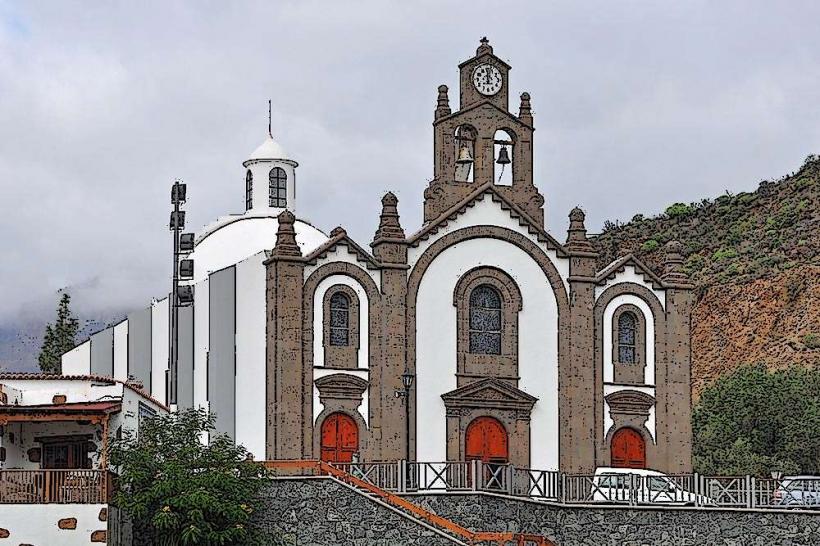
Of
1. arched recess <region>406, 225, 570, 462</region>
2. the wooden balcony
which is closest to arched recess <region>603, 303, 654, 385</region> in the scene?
arched recess <region>406, 225, 570, 462</region>

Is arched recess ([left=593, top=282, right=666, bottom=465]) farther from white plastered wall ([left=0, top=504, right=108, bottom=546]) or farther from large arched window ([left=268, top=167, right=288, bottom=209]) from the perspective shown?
white plastered wall ([left=0, top=504, right=108, bottom=546])

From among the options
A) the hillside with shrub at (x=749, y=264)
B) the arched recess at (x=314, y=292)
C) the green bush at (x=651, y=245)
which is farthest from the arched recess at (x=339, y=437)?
the green bush at (x=651, y=245)

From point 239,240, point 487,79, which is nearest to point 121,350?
point 239,240

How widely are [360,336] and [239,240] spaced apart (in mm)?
10153

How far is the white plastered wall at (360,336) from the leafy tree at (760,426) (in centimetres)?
2294

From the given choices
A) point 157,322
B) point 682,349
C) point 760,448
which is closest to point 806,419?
point 760,448

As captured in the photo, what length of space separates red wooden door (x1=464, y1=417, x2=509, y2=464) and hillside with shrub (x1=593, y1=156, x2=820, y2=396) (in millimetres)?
40363

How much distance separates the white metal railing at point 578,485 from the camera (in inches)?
1869

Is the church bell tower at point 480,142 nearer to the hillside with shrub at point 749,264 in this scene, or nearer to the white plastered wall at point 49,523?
the white plastered wall at point 49,523

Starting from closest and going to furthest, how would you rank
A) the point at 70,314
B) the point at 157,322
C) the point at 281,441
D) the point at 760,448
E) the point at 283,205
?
the point at 281,441
the point at 157,322
the point at 283,205
the point at 760,448
the point at 70,314

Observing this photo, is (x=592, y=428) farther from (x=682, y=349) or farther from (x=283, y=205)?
(x=283, y=205)

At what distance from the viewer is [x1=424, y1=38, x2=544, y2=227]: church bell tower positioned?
54375mm

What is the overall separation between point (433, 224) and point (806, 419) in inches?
1095

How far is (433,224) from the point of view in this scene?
53.5 meters
